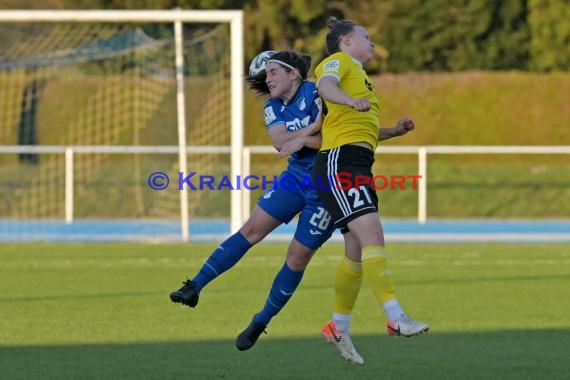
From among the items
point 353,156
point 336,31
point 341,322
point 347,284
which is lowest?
point 341,322

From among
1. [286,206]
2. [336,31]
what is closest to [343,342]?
[286,206]

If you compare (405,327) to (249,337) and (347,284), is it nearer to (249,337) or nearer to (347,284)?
(347,284)

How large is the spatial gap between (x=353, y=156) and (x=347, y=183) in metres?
0.16

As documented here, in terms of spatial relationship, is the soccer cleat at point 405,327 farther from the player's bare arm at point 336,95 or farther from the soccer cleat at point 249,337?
the soccer cleat at point 249,337

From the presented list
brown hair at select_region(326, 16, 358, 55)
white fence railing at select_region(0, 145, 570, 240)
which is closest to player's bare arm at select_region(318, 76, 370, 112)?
brown hair at select_region(326, 16, 358, 55)

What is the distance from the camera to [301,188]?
26.7 ft

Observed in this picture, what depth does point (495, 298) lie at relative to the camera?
12.0 metres

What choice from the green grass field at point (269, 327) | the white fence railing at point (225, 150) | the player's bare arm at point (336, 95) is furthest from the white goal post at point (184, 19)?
the player's bare arm at point (336, 95)

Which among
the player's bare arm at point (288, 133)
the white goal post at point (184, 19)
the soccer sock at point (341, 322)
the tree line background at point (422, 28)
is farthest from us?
the tree line background at point (422, 28)

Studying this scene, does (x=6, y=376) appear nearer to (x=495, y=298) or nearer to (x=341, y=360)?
(x=341, y=360)

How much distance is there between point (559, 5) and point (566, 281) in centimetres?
2321

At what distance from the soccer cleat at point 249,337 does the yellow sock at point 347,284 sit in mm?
486

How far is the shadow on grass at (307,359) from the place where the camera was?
7469 mm

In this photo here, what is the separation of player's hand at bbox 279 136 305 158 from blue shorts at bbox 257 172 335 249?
1.24 ft
